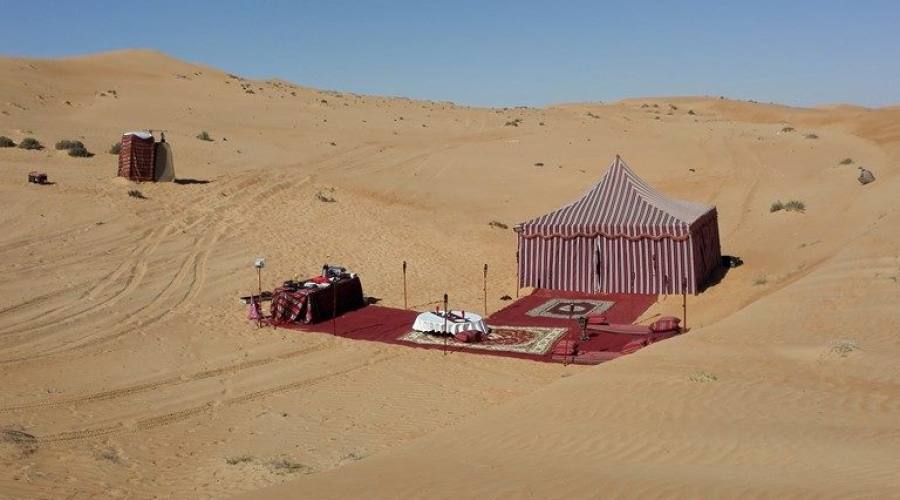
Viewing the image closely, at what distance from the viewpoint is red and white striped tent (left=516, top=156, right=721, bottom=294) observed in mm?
19281

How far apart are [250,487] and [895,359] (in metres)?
8.34

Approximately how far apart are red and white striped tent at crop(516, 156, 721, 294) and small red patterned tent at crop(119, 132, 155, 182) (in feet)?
49.3

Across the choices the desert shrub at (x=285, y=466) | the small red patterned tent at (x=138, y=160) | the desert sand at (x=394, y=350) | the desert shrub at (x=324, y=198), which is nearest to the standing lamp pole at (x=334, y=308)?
the desert sand at (x=394, y=350)

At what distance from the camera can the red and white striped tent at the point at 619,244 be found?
1928 centimetres

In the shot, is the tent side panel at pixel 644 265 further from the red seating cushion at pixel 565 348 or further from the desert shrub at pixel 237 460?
the desert shrub at pixel 237 460

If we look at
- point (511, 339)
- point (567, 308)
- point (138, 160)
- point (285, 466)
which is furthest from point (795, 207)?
point (285, 466)

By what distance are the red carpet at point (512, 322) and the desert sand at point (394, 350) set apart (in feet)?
1.69

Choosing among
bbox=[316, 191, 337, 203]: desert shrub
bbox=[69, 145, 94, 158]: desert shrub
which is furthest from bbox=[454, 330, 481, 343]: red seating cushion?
bbox=[69, 145, 94, 158]: desert shrub

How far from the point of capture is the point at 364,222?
27312 millimetres

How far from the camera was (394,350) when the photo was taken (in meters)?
15.6

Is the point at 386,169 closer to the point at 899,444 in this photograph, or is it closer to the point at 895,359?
the point at 895,359

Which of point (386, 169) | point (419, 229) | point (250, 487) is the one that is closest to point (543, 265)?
point (419, 229)

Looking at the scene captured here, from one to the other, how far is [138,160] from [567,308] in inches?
696

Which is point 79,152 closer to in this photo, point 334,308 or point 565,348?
point 334,308
